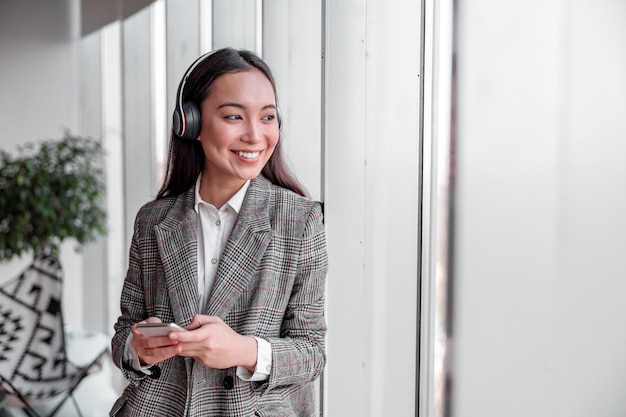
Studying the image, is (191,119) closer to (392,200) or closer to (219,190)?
(219,190)

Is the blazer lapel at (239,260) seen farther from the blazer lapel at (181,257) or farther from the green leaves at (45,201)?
the green leaves at (45,201)

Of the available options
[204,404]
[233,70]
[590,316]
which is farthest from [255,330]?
[590,316]

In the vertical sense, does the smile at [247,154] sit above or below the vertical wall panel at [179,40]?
below

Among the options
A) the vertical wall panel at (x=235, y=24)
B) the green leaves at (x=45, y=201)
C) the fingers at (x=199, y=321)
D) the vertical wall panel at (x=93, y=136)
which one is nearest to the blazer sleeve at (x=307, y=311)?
the fingers at (x=199, y=321)

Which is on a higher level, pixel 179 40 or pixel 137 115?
pixel 179 40

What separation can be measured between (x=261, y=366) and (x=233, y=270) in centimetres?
20

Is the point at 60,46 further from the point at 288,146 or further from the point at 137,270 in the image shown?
the point at 137,270

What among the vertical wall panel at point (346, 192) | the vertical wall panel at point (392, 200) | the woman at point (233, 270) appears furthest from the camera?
the vertical wall panel at point (346, 192)

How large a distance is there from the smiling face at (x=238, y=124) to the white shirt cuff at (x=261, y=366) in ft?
1.12

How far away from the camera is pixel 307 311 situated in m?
1.41

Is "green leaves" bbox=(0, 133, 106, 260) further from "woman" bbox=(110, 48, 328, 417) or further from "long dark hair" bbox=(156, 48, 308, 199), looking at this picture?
"woman" bbox=(110, 48, 328, 417)

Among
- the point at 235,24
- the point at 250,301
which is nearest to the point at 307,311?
the point at 250,301

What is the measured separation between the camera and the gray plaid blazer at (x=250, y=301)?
53.7 inches

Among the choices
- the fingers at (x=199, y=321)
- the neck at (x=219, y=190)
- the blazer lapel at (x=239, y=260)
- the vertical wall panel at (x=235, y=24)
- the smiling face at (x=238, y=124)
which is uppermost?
the vertical wall panel at (x=235, y=24)
